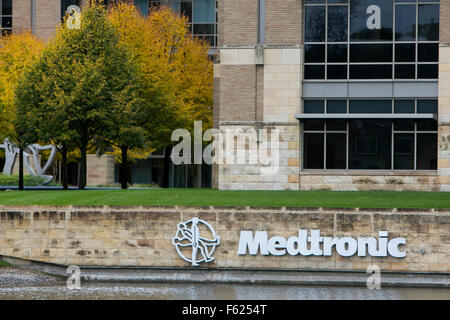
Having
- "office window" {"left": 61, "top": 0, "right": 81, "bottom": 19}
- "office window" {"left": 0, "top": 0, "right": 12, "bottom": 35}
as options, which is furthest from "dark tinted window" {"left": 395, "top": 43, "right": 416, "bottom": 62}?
"office window" {"left": 0, "top": 0, "right": 12, "bottom": 35}

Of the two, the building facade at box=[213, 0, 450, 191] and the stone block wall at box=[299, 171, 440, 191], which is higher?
the building facade at box=[213, 0, 450, 191]

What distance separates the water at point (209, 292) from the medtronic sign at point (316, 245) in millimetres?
1137

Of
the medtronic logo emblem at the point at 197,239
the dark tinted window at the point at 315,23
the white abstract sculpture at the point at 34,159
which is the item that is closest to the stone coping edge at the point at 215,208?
the medtronic logo emblem at the point at 197,239

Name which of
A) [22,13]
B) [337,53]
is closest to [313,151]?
[337,53]

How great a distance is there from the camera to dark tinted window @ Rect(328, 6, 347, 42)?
34.4m

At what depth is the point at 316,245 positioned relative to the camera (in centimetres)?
2528

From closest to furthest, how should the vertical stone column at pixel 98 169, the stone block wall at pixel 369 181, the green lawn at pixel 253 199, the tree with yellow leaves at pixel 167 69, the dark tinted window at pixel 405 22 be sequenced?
the green lawn at pixel 253 199, the stone block wall at pixel 369 181, the dark tinted window at pixel 405 22, the tree with yellow leaves at pixel 167 69, the vertical stone column at pixel 98 169

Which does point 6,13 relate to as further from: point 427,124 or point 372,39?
point 427,124

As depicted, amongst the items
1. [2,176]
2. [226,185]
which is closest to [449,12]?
[226,185]

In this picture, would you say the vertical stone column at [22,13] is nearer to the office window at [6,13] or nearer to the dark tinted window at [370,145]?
the office window at [6,13]

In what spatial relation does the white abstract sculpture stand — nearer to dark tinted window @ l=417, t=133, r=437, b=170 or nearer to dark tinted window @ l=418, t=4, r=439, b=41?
dark tinted window @ l=417, t=133, r=437, b=170

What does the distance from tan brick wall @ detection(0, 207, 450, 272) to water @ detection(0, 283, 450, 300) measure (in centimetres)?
94

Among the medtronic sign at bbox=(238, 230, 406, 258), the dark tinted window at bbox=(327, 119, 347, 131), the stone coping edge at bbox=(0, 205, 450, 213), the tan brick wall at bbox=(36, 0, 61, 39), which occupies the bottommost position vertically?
the medtronic sign at bbox=(238, 230, 406, 258)

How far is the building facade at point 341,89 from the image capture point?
111 ft
